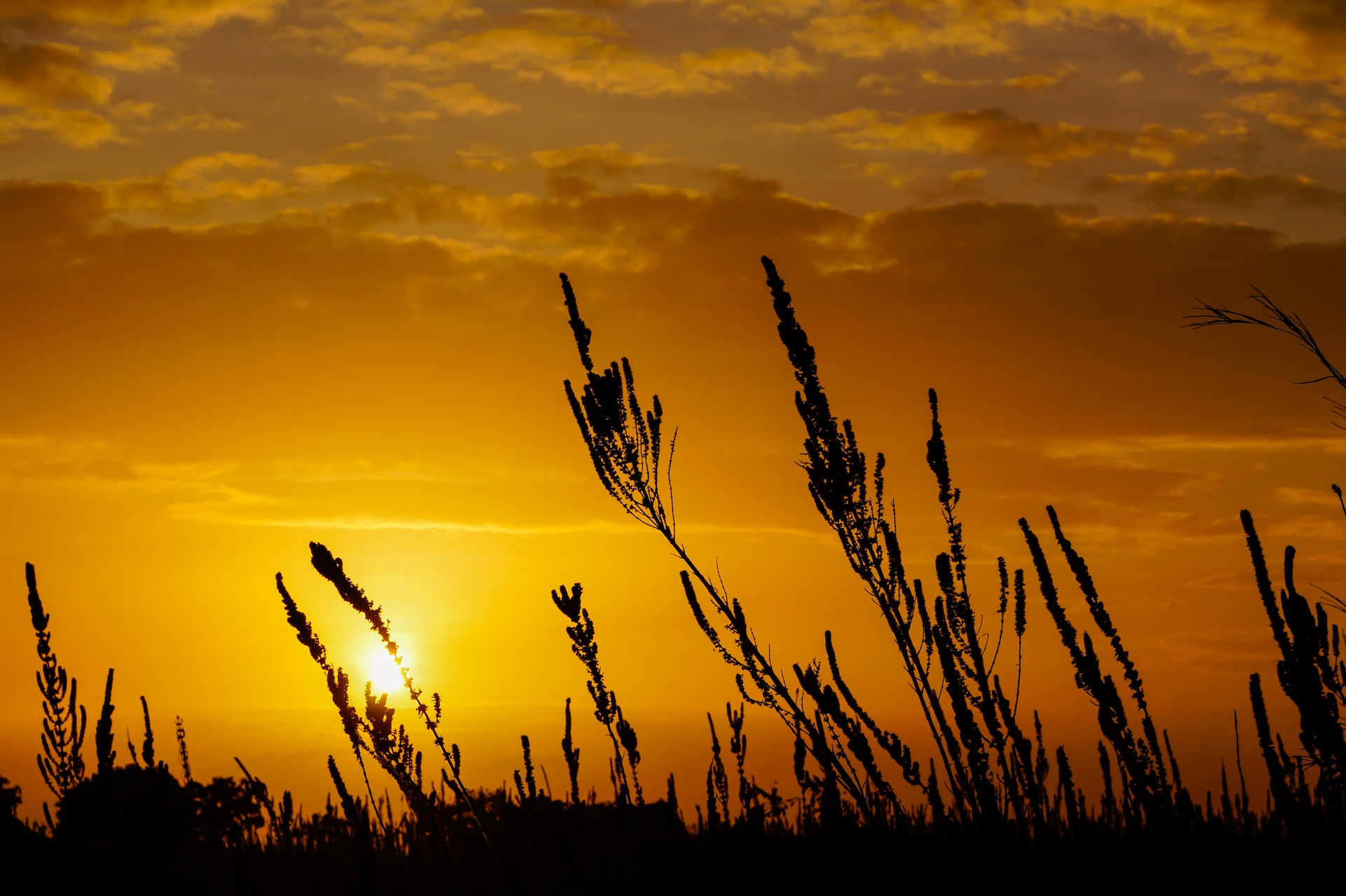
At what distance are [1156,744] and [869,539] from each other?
77.5 inches

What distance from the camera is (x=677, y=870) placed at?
645cm

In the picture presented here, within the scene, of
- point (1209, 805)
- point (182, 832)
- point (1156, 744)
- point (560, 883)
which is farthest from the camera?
point (182, 832)

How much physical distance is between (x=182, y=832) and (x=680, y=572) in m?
6.50

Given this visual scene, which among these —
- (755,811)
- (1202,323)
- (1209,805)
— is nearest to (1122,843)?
(1209,805)

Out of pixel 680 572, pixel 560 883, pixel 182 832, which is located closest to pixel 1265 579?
pixel 680 572

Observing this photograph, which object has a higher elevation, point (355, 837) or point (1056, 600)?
point (1056, 600)

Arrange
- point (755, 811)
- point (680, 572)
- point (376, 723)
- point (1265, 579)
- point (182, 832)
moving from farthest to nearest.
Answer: point (182, 832) → point (755, 811) → point (680, 572) → point (376, 723) → point (1265, 579)

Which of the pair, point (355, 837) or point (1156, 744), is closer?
point (355, 837)

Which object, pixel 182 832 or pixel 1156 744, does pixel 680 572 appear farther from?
pixel 182 832

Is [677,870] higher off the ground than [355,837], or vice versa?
[355,837]

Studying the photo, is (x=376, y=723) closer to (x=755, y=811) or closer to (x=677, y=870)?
(x=755, y=811)

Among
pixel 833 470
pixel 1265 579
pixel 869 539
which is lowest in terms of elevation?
pixel 1265 579

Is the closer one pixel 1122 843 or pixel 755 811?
pixel 755 811

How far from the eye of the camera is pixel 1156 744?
511 cm
